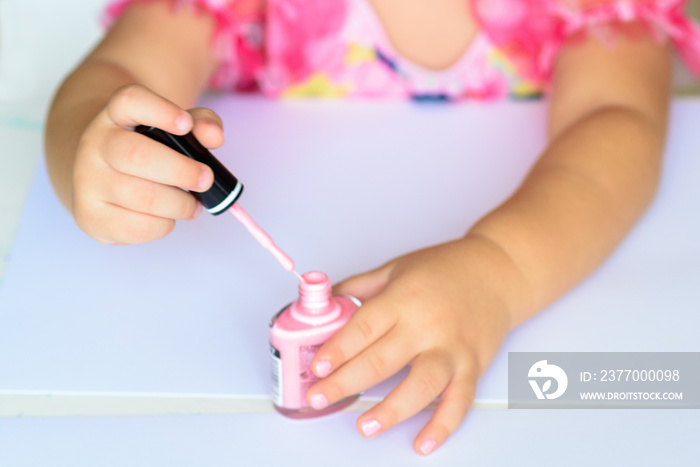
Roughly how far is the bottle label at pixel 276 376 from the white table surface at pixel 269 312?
0.02m

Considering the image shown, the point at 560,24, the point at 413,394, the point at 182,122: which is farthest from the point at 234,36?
the point at 413,394

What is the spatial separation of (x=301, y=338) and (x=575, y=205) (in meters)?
0.32

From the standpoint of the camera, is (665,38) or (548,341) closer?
(548,341)

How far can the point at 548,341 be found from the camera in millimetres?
695

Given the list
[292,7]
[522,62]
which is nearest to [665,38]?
[522,62]

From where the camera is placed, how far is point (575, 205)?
785 mm

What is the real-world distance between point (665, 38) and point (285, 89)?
469 mm

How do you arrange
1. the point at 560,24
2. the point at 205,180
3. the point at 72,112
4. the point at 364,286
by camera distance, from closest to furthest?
the point at 205,180 < the point at 364,286 < the point at 72,112 < the point at 560,24

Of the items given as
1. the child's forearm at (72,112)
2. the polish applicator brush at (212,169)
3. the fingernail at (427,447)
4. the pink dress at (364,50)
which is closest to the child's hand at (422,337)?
the fingernail at (427,447)

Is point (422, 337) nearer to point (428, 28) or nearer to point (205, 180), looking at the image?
point (205, 180)

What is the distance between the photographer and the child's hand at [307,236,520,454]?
0.60 metres

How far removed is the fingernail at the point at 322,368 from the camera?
1.96ft

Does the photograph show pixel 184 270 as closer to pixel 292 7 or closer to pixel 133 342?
pixel 133 342

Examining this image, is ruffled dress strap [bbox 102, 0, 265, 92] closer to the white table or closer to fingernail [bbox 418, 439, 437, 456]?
the white table
